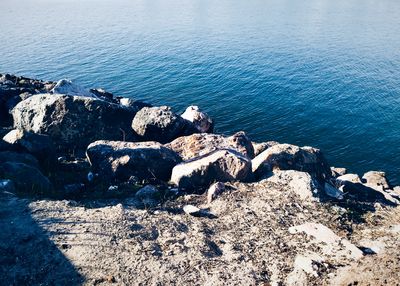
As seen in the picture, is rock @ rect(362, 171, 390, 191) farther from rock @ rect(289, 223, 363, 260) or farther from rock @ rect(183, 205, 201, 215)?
rock @ rect(183, 205, 201, 215)

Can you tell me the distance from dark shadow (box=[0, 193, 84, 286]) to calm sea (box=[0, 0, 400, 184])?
22327mm

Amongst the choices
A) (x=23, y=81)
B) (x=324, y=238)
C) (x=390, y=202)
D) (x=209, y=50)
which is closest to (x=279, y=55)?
(x=209, y=50)

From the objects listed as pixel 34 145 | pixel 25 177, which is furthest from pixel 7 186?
pixel 34 145

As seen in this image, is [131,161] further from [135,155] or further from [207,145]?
[207,145]

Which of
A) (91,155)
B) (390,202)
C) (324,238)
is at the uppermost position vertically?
(91,155)

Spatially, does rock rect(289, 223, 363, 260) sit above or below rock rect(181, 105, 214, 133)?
below

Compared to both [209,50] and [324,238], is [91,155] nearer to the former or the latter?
[324,238]

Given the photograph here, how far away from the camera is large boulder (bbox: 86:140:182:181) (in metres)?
17.1

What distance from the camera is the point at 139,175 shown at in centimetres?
1708

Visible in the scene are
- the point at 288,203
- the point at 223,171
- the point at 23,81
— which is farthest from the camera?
the point at 23,81

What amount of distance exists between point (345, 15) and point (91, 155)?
82032 millimetres

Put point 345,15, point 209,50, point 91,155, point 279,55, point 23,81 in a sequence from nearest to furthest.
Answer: point 91,155 → point 23,81 → point 279,55 → point 209,50 → point 345,15

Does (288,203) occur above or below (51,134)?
below

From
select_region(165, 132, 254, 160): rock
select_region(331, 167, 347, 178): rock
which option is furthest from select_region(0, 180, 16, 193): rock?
select_region(331, 167, 347, 178): rock
